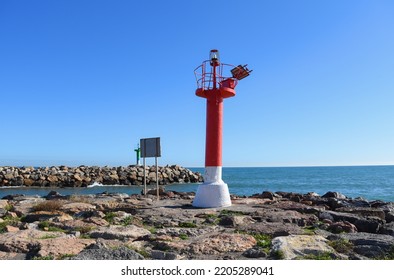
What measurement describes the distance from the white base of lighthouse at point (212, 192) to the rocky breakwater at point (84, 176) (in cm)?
2661

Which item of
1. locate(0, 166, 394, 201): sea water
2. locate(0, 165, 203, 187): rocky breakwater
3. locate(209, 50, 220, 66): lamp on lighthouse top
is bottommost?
locate(0, 166, 394, 201): sea water

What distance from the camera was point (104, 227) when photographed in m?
7.74

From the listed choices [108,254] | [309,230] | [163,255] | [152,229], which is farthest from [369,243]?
[108,254]

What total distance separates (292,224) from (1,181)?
33.6 metres

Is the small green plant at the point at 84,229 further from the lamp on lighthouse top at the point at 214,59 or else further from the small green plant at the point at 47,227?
the lamp on lighthouse top at the point at 214,59

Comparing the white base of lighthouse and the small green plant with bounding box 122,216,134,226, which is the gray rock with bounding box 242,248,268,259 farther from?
the white base of lighthouse

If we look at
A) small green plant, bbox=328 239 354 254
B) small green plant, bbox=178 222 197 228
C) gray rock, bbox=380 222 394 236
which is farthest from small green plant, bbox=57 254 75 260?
gray rock, bbox=380 222 394 236

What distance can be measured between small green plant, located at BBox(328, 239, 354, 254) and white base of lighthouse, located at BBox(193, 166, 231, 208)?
196 inches

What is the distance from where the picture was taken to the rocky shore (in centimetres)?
582

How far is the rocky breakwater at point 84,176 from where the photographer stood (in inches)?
1401

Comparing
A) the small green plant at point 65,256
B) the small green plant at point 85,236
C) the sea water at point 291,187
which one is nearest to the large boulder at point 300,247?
the small green plant at point 65,256

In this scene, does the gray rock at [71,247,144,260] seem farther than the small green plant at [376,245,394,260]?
No

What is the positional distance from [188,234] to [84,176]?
3176 centimetres
